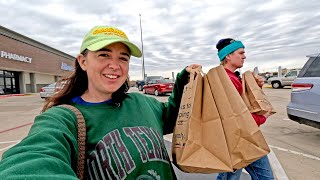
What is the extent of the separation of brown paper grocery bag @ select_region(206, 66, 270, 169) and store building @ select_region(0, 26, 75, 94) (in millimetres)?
23635

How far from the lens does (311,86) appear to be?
15.5 feet

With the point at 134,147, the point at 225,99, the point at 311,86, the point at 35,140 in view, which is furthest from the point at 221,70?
the point at 311,86

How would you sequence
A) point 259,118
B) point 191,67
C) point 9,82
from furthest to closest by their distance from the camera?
point 9,82, point 259,118, point 191,67

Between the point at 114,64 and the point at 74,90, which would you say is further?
the point at 74,90

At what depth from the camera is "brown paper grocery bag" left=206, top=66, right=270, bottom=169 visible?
1.47m

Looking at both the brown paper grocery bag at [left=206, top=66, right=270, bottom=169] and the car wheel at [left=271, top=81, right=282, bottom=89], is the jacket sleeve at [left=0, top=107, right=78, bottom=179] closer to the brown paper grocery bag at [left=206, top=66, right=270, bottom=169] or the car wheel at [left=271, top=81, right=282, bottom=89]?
the brown paper grocery bag at [left=206, top=66, right=270, bottom=169]

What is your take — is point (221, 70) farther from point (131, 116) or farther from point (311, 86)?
point (311, 86)

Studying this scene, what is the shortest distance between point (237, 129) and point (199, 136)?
24 centimetres

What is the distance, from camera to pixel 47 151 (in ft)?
3.09

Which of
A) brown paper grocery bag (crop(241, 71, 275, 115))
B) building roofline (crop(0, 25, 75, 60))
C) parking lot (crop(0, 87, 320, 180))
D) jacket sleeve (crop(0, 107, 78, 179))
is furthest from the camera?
building roofline (crop(0, 25, 75, 60))

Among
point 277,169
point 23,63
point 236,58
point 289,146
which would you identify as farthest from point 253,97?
point 23,63

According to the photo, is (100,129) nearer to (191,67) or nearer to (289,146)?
(191,67)

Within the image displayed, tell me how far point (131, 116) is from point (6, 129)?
7423mm

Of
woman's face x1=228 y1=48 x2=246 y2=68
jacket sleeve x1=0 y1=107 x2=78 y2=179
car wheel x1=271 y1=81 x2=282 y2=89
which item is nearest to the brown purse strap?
jacket sleeve x1=0 y1=107 x2=78 y2=179
